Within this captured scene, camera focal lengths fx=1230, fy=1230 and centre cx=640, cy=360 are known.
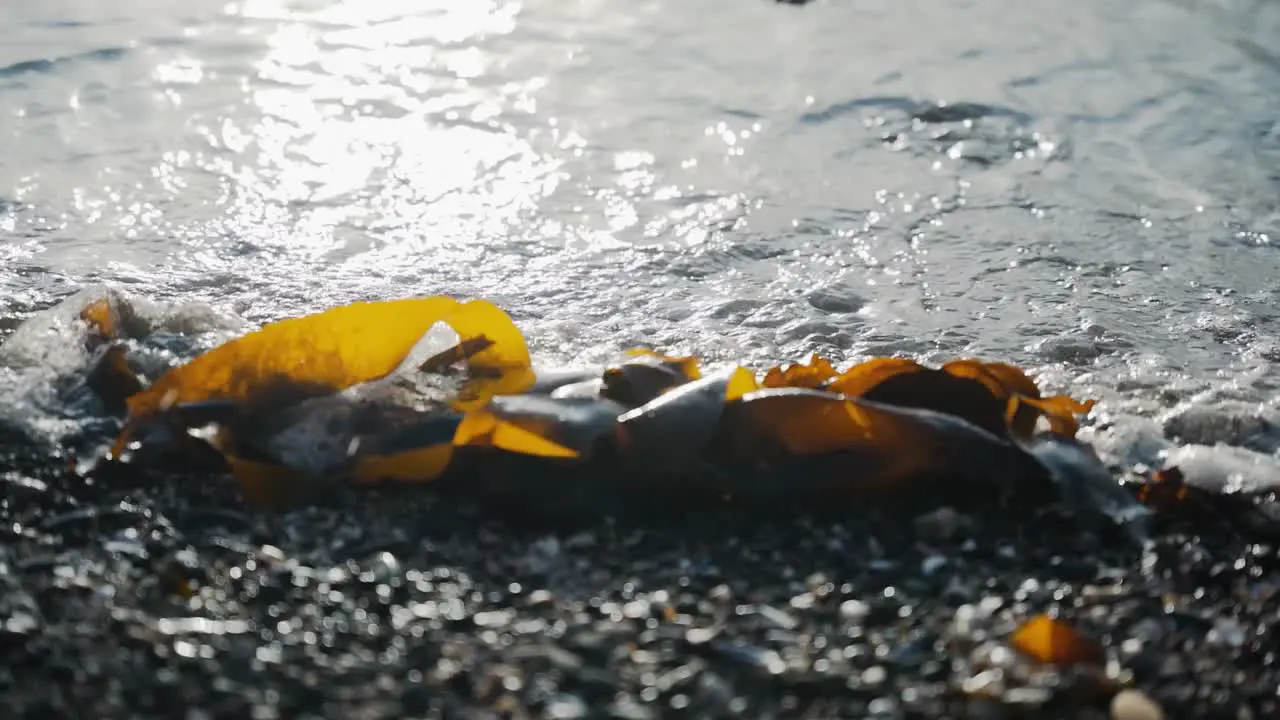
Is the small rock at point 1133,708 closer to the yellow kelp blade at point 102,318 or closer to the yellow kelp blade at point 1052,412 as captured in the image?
the yellow kelp blade at point 1052,412

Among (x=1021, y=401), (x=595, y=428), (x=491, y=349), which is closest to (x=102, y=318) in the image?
(x=491, y=349)

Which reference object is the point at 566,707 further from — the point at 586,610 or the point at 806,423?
the point at 806,423

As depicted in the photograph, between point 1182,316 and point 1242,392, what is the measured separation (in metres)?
0.47

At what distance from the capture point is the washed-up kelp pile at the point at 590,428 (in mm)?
1902

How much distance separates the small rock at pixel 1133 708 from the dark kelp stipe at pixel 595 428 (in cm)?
46

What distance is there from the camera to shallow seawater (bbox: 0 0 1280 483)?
2.80 m

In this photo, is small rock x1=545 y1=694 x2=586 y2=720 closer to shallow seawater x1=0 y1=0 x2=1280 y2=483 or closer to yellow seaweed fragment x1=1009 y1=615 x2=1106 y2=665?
yellow seaweed fragment x1=1009 y1=615 x2=1106 y2=665

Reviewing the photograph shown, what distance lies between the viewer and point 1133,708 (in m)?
1.39

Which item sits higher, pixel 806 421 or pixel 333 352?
pixel 333 352

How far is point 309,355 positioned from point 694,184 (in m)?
1.97

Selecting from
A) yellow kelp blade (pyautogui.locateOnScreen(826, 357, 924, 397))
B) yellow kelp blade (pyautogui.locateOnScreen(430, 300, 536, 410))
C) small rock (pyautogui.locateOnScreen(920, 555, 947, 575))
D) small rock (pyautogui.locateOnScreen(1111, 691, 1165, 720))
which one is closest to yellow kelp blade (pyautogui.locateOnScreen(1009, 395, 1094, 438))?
yellow kelp blade (pyautogui.locateOnScreen(826, 357, 924, 397))

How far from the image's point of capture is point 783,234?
346 centimetres

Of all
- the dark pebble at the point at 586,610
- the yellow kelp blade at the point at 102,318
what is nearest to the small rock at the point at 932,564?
the dark pebble at the point at 586,610

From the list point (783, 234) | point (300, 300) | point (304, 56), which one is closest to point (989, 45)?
point (783, 234)
